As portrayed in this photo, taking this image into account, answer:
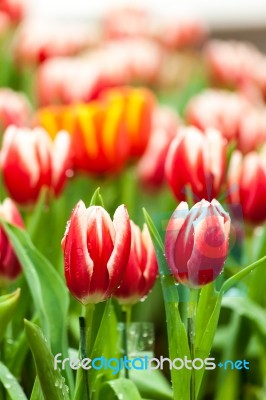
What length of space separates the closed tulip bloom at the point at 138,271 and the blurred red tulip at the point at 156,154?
0.43 metres

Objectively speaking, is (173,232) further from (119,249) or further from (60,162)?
(60,162)

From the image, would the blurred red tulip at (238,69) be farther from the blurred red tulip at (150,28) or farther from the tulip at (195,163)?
the tulip at (195,163)

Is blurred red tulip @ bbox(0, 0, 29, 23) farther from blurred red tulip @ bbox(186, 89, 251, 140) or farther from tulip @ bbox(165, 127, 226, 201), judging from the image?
tulip @ bbox(165, 127, 226, 201)

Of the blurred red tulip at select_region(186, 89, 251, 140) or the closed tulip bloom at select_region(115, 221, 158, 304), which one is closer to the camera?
the closed tulip bloom at select_region(115, 221, 158, 304)

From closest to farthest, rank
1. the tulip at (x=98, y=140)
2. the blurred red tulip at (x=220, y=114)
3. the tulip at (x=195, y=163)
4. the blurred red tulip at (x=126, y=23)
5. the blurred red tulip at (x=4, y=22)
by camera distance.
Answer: the tulip at (x=195, y=163) → the tulip at (x=98, y=140) → the blurred red tulip at (x=220, y=114) → the blurred red tulip at (x=4, y=22) → the blurred red tulip at (x=126, y=23)

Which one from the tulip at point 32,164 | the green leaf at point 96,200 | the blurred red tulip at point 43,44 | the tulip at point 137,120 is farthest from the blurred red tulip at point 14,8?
the green leaf at point 96,200

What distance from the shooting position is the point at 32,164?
2.61 feet

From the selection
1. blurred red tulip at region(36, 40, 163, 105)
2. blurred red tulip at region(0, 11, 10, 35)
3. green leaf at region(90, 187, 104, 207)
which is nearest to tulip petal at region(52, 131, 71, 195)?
green leaf at region(90, 187, 104, 207)

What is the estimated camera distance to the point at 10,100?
1080 millimetres

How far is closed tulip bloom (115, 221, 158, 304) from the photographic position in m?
0.61

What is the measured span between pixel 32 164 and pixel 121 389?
291 millimetres

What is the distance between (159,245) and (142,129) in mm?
486

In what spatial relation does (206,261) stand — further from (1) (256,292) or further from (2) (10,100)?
(2) (10,100)

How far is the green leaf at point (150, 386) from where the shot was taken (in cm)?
69
